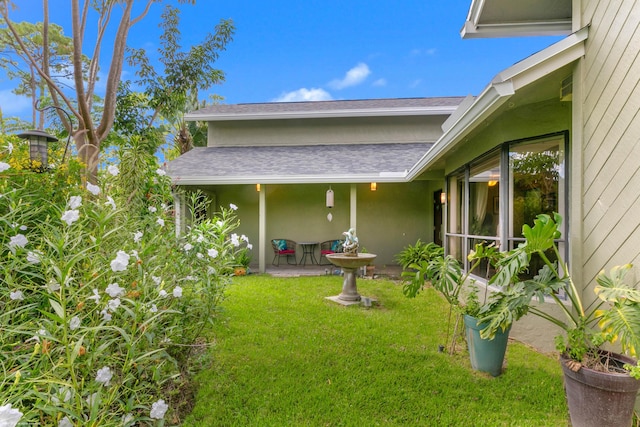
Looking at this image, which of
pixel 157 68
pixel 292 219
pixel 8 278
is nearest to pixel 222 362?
pixel 8 278

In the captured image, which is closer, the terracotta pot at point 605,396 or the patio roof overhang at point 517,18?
the terracotta pot at point 605,396

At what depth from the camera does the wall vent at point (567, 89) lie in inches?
133

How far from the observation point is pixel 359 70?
86.3ft

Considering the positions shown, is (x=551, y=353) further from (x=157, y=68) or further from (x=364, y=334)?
(x=157, y=68)

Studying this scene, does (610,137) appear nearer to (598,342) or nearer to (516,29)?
(598,342)

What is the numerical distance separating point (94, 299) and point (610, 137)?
13.1 ft

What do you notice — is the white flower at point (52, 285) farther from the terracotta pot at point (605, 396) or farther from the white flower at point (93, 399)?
the terracotta pot at point (605, 396)

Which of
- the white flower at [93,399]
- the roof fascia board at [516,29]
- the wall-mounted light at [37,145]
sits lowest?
the white flower at [93,399]

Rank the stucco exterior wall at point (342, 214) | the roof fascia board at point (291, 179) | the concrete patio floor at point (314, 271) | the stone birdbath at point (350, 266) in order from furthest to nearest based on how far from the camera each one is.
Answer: the stucco exterior wall at point (342, 214) < the concrete patio floor at point (314, 271) < the roof fascia board at point (291, 179) < the stone birdbath at point (350, 266)

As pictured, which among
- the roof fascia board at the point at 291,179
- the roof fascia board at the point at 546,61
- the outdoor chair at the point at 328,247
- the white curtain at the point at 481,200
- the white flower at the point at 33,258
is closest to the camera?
the white flower at the point at 33,258

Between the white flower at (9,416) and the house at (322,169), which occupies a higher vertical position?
the house at (322,169)

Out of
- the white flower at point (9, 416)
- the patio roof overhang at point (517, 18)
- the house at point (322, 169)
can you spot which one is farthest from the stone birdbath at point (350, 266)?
the white flower at point (9, 416)

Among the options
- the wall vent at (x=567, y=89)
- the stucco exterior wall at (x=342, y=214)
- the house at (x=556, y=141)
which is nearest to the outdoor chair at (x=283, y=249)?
the stucco exterior wall at (x=342, y=214)

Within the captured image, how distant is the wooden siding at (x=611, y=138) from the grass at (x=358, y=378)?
132cm
